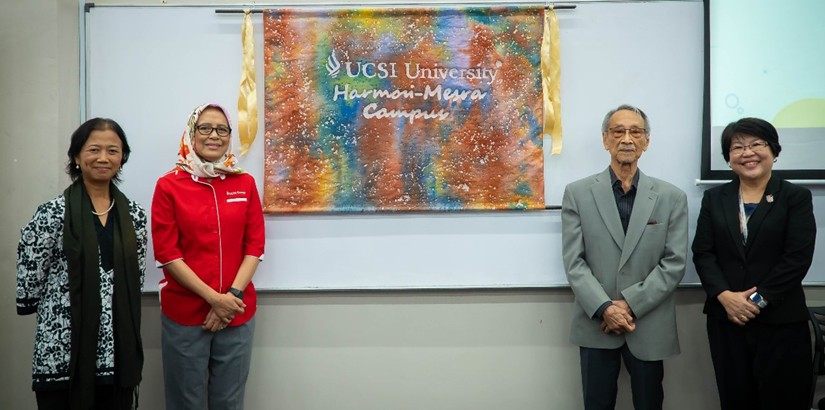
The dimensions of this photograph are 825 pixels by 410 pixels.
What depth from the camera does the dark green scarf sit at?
2.13 meters

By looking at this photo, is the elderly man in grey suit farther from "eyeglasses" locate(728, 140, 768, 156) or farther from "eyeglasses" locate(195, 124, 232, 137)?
"eyeglasses" locate(195, 124, 232, 137)

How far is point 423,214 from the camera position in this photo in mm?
2797

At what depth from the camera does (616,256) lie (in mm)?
2469

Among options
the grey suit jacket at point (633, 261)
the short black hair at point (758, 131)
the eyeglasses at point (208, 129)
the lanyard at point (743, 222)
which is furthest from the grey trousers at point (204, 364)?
the short black hair at point (758, 131)

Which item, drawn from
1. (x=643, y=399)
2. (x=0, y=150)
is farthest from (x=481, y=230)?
(x=0, y=150)

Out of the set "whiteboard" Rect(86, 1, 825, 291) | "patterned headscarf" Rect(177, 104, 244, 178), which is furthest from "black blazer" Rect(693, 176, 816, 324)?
"patterned headscarf" Rect(177, 104, 244, 178)

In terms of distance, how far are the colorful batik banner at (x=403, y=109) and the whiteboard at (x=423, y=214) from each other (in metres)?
0.09

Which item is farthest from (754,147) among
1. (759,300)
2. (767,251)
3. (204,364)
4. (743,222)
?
(204,364)

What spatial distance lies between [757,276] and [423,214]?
55.3 inches

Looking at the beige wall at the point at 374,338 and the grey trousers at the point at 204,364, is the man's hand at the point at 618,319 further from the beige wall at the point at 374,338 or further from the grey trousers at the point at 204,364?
the grey trousers at the point at 204,364

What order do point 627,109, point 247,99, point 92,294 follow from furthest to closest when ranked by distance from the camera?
point 247,99 → point 627,109 → point 92,294

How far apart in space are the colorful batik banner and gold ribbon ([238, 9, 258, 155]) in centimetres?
6

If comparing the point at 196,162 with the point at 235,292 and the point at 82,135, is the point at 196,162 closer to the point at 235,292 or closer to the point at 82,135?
the point at 82,135

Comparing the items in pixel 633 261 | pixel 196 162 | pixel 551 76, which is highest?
pixel 551 76
